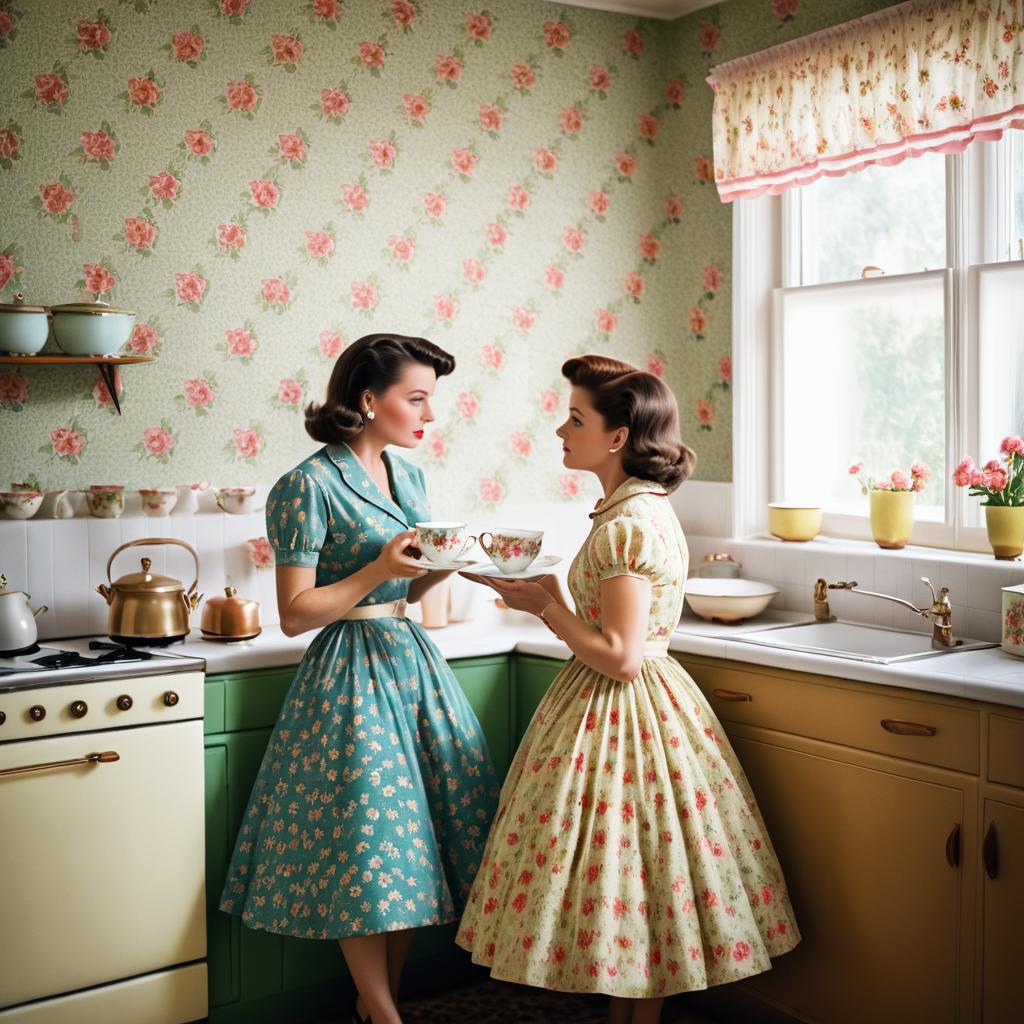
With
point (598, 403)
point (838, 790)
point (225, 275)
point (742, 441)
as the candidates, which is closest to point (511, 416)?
point (742, 441)

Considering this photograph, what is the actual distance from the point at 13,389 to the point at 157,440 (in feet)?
1.26

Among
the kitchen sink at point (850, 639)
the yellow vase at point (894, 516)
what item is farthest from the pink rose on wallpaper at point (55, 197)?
the yellow vase at point (894, 516)

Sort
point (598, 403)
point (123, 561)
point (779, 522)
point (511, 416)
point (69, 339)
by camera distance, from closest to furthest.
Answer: point (598, 403) → point (69, 339) → point (123, 561) → point (779, 522) → point (511, 416)

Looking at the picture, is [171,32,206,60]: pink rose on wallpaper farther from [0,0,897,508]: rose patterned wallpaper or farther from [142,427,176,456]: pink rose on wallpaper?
[142,427,176,456]: pink rose on wallpaper

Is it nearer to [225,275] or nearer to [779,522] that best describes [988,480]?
[779,522]

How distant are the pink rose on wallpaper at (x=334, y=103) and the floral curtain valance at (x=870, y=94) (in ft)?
3.71

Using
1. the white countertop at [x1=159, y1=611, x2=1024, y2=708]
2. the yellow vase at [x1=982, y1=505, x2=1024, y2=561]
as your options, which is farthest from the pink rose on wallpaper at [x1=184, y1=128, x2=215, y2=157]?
the yellow vase at [x1=982, y1=505, x2=1024, y2=561]

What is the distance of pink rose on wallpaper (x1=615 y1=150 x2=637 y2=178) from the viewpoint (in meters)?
3.96

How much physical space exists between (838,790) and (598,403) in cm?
99

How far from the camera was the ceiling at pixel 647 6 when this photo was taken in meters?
3.83

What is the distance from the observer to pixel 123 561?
318cm

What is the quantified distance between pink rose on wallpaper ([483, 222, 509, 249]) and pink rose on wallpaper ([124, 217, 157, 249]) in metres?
1.02

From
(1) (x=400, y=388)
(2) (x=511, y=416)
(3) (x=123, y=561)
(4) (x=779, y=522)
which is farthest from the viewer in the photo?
(2) (x=511, y=416)

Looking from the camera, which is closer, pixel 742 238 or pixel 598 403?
pixel 598 403
